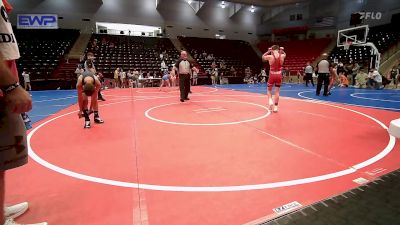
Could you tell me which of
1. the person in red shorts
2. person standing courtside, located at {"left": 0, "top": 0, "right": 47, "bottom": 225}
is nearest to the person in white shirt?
the person in red shorts

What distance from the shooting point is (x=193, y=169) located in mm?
2826

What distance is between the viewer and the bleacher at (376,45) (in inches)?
830

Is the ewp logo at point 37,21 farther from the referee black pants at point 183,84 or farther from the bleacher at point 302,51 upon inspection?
the bleacher at point 302,51

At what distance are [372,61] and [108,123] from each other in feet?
62.7

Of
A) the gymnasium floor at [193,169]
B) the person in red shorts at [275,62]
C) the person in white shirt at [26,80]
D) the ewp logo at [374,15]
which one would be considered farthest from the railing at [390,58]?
the person in white shirt at [26,80]

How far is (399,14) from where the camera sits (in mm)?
23547

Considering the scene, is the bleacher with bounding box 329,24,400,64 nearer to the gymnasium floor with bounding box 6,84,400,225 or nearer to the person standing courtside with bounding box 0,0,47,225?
the gymnasium floor with bounding box 6,84,400,225

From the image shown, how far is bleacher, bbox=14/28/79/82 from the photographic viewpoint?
59.4 feet

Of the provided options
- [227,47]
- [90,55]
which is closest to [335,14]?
[227,47]

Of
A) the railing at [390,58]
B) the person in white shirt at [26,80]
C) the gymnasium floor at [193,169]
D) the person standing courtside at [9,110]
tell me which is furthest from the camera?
the railing at [390,58]

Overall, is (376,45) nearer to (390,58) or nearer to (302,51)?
(390,58)

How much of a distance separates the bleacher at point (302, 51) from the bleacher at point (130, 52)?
12.8 metres

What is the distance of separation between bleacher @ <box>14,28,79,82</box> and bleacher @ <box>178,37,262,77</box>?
11.7 metres

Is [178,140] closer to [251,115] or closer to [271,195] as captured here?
[271,195]
